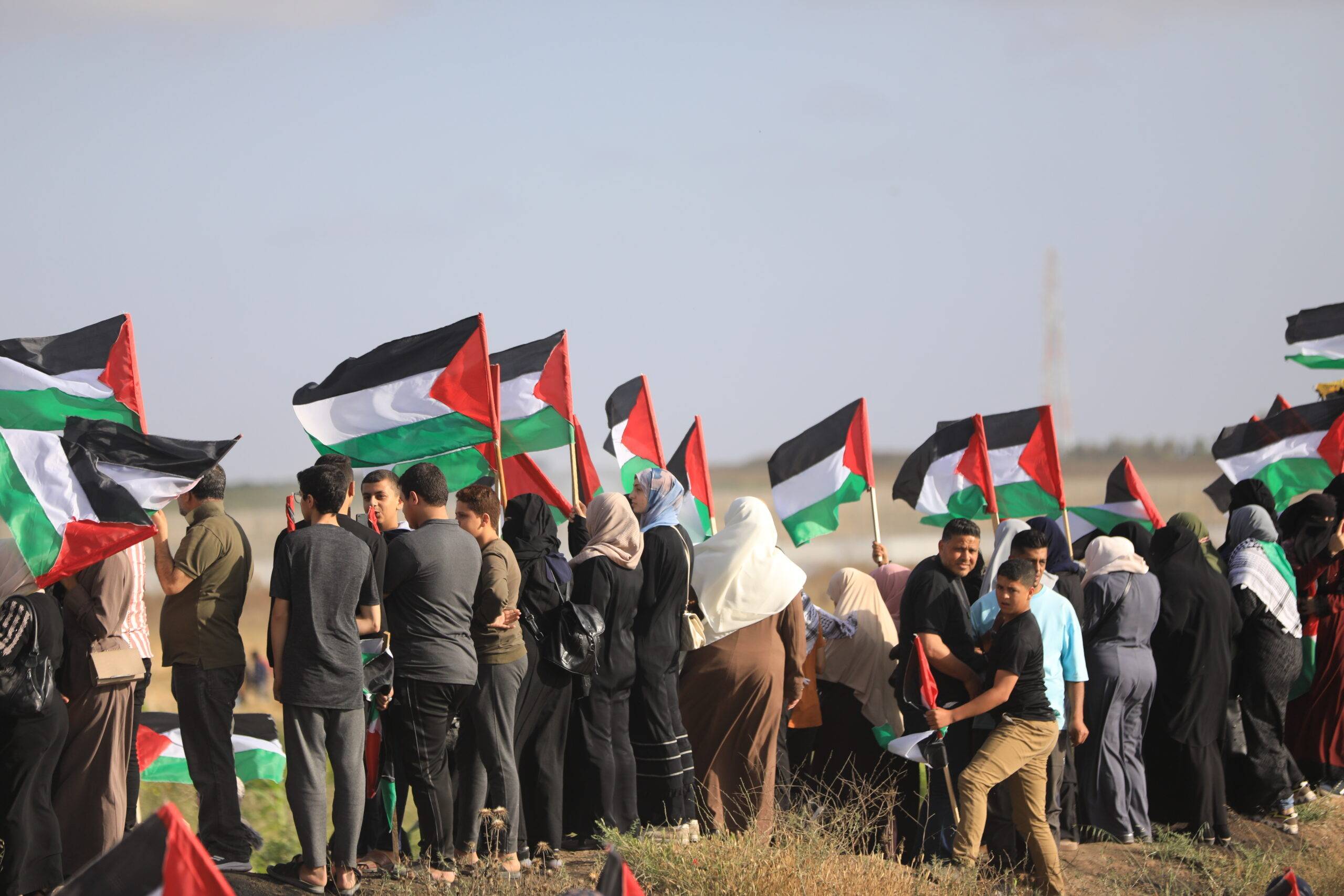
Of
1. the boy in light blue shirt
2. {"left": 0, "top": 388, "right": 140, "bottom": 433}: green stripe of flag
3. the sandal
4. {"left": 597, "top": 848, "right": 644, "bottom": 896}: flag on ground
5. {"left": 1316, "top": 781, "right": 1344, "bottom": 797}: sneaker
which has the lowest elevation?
{"left": 1316, "top": 781, "right": 1344, "bottom": 797}: sneaker

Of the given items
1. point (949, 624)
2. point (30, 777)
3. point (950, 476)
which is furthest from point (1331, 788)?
point (30, 777)

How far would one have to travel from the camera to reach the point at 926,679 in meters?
6.29

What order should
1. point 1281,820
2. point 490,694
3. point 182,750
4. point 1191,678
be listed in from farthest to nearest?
1. point 182,750
2. point 1281,820
3. point 1191,678
4. point 490,694

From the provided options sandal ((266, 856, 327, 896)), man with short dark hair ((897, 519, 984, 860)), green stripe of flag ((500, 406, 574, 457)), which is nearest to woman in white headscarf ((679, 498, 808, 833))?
man with short dark hair ((897, 519, 984, 860))

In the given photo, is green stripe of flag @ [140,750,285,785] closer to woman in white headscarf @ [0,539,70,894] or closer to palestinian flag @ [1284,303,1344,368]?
woman in white headscarf @ [0,539,70,894]

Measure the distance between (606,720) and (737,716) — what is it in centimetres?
84

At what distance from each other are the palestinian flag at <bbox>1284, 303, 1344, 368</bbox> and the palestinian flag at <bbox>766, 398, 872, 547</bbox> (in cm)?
462

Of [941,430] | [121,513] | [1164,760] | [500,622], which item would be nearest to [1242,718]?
[1164,760]

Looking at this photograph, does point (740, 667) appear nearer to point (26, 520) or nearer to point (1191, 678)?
point (1191, 678)

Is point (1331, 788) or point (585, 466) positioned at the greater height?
point (585, 466)

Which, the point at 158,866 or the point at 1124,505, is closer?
the point at 158,866

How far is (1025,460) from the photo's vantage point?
10.1 meters

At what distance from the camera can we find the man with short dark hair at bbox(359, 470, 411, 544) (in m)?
5.91

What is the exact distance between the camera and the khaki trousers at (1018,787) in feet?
20.2
